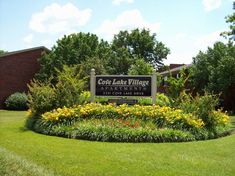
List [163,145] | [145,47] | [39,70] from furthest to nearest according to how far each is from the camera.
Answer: [145,47]
[39,70]
[163,145]

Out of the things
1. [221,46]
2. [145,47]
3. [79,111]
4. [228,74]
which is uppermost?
[145,47]

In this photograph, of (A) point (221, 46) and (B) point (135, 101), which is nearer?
(B) point (135, 101)

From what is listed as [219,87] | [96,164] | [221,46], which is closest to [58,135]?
[96,164]

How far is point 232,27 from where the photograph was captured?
82.8ft

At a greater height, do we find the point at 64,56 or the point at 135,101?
the point at 64,56

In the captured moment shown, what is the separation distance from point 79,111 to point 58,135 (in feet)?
5.80

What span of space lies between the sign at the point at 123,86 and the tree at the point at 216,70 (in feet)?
50.8

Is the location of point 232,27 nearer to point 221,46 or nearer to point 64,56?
point 221,46

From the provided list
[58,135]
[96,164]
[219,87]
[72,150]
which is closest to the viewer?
[96,164]

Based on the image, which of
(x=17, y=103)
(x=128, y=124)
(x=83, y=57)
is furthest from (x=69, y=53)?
(x=128, y=124)

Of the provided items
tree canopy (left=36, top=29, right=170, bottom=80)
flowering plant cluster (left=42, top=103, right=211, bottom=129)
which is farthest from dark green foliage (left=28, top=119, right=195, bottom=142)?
tree canopy (left=36, top=29, right=170, bottom=80)

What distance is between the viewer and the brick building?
118 ft

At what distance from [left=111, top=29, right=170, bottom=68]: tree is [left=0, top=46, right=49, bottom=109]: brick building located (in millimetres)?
28580

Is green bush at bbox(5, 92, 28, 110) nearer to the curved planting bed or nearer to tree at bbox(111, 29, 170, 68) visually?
the curved planting bed
